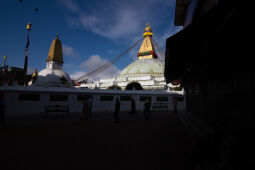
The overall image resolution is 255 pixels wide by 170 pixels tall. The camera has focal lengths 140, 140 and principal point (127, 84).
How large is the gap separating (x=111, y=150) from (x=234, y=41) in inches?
157

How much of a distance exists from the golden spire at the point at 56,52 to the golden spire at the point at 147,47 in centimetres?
2830

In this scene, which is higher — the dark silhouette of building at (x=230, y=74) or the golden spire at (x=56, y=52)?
the golden spire at (x=56, y=52)

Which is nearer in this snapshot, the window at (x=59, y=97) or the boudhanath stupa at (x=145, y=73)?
the window at (x=59, y=97)

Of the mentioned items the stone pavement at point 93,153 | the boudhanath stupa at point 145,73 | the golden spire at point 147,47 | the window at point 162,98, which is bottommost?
the stone pavement at point 93,153

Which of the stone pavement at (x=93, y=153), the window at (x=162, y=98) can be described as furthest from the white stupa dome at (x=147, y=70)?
the stone pavement at (x=93, y=153)

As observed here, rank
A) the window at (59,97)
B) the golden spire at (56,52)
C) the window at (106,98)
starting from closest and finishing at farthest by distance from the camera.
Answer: the window at (59,97)
the window at (106,98)
the golden spire at (56,52)

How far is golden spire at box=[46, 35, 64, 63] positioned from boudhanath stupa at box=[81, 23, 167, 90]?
1174cm

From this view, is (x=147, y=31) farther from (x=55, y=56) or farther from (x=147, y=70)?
(x=55, y=56)

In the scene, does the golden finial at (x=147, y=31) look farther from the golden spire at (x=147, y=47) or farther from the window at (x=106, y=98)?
the window at (x=106, y=98)

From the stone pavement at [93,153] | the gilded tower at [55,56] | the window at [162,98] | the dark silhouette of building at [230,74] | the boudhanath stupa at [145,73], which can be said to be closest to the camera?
the dark silhouette of building at [230,74]

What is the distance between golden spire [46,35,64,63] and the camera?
31681 millimetres

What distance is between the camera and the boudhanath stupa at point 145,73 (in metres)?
32.2

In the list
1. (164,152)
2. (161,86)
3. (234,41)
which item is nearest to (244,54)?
(234,41)

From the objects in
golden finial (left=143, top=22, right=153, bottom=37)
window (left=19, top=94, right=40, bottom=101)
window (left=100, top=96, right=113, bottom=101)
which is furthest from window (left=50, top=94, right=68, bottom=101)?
golden finial (left=143, top=22, right=153, bottom=37)
